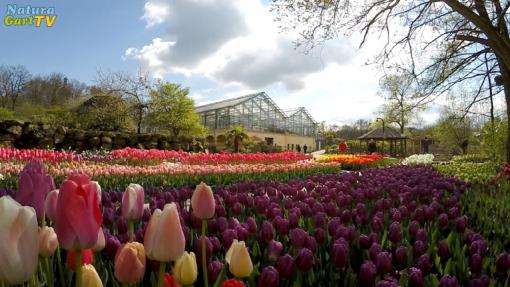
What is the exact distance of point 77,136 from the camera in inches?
779

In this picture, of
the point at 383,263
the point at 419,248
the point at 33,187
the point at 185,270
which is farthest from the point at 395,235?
the point at 33,187

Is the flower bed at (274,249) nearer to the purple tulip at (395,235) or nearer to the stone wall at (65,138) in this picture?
the purple tulip at (395,235)

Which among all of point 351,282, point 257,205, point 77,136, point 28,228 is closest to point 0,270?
point 28,228

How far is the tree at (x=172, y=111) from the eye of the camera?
114 feet

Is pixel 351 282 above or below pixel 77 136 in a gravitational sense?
below

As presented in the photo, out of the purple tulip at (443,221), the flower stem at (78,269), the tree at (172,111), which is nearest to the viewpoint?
the flower stem at (78,269)

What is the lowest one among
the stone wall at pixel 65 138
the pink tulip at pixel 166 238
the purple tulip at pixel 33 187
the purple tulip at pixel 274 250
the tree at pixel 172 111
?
the purple tulip at pixel 274 250

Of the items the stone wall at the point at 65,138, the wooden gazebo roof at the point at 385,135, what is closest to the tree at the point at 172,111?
the stone wall at the point at 65,138

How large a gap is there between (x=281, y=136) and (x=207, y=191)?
185ft

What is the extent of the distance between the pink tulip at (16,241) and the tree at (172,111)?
34.0 meters

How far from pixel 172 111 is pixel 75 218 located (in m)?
34.4

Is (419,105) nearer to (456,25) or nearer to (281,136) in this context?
(456,25)

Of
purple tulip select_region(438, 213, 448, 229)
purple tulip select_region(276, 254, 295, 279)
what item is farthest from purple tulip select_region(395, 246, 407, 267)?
purple tulip select_region(438, 213, 448, 229)

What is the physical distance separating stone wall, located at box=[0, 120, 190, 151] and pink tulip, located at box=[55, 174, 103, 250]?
16.1 metres
